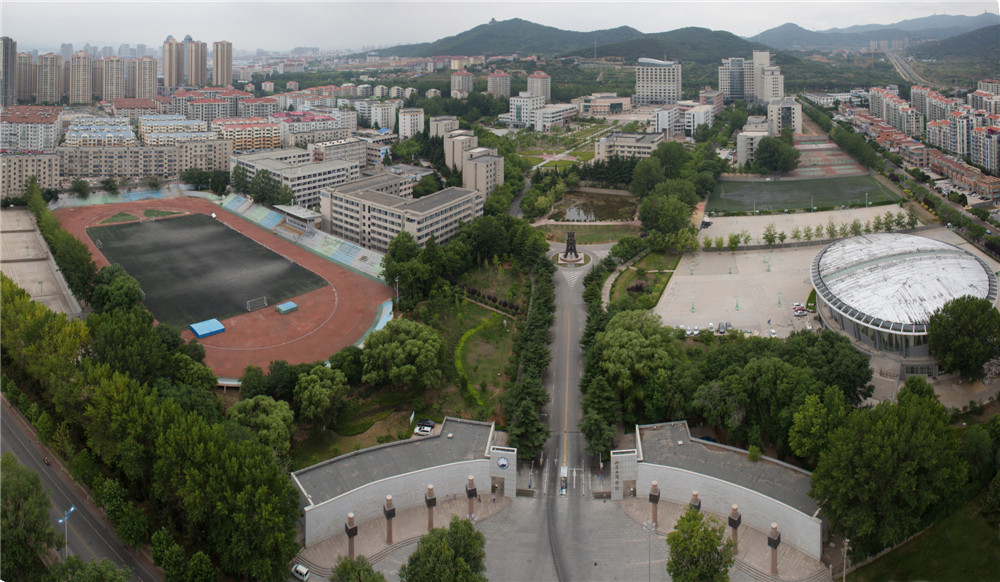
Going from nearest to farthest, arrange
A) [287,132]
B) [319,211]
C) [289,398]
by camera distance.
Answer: [289,398]
[319,211]
[287,132]

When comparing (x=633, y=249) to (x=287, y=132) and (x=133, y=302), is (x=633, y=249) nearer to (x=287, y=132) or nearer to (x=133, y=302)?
(x=133, y=302)

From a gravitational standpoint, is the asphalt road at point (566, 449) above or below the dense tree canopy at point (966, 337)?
below

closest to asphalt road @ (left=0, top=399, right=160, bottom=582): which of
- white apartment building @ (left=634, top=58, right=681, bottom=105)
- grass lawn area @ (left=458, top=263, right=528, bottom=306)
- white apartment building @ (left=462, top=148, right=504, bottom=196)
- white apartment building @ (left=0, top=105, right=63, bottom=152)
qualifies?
grass lawn area @ (left=458, top=263, right=528, bottom=306)

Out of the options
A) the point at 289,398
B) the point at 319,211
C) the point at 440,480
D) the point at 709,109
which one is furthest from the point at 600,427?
the point at 709,109

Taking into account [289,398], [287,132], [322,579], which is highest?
[287,132]

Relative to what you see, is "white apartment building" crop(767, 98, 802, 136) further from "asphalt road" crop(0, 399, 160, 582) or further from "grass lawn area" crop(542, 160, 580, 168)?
"asphalt road" crop(0, 399, 160, 582)

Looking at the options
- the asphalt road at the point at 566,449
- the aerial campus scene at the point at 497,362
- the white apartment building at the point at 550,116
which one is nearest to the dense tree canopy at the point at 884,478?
the aerial campus scene at the point at 497,362

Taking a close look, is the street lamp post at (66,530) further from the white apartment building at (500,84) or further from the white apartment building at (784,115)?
the white apartment building at (500,84)
